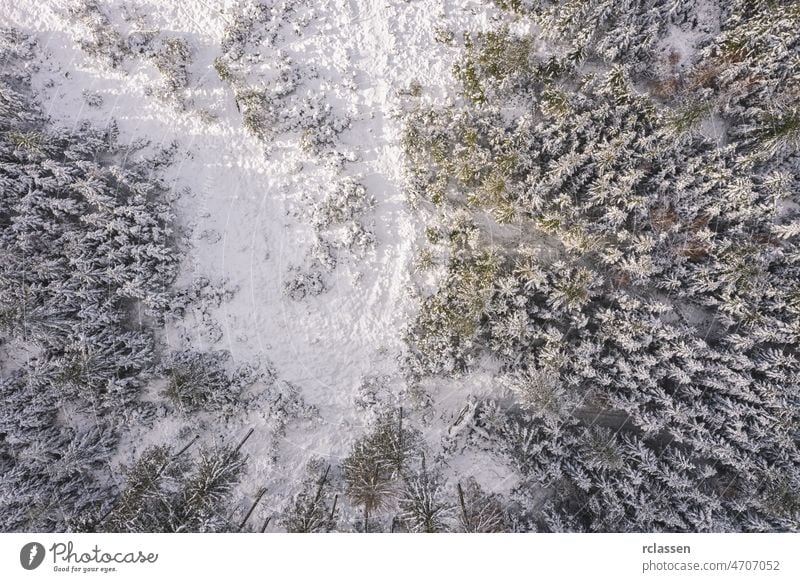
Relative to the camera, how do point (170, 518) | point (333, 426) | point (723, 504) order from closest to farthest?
1. point (170, 518)
2. point (723, 504)
3. point (333, 426)

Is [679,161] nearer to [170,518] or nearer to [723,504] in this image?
[723,504]

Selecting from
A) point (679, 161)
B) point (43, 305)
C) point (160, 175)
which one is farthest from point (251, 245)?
point (679, 161)

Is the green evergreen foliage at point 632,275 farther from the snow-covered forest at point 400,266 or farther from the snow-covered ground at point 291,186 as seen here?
the snow-covered ground at point 291,186

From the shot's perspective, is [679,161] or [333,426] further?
[333,426]
